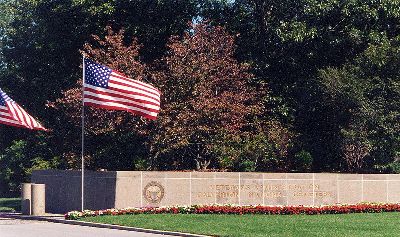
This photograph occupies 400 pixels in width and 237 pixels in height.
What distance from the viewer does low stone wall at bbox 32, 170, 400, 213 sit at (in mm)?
33625

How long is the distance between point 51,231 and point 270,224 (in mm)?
7090

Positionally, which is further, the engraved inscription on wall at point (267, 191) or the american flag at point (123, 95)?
the engraved inscription on wall at point (267, 191)

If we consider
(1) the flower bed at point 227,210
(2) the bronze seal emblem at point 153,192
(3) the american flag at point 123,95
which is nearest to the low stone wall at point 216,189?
(2) the bronze seal emblem at point 153,192

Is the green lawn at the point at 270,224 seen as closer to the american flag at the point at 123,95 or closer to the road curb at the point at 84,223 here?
the road curb at the point at 84,223

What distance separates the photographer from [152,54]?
43750 millimetres

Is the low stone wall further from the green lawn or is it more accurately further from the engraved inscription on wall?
the green lawn

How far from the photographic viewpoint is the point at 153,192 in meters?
33.8

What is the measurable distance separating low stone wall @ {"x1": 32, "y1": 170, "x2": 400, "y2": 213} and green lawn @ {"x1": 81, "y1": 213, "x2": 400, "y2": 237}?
389cm

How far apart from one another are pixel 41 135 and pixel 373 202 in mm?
26368

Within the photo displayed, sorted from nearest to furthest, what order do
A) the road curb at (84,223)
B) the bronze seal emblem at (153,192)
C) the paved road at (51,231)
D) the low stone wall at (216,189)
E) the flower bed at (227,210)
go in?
the paved road at (51,231)
the road curb at (84,223)
the flower bed at (227,210)
the low stone wall at (216,189)
the bronze seal emblem at (153,192)

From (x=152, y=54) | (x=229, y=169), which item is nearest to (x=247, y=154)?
(x=229, y=169)

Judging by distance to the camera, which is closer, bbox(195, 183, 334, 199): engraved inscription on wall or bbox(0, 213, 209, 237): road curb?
bbox(0, 213, 209, 237): road curb

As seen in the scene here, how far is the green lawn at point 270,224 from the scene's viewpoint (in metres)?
23.5

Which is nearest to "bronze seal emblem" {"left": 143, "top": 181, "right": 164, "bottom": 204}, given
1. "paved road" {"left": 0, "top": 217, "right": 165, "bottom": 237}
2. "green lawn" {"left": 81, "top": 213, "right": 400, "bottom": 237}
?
"green lawn" {"left": 81, "top": 213, "right": 400, "bottom": 237}
